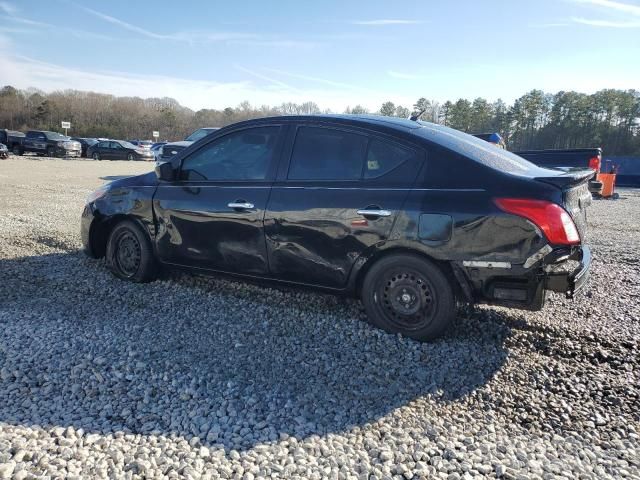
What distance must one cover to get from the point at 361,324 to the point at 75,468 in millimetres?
2302

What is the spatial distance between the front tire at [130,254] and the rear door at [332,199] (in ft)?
4.85

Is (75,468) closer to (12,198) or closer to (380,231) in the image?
(380,231)

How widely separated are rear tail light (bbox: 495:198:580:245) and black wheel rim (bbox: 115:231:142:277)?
3590 millimetres

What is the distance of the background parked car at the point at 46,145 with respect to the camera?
34.2 metres

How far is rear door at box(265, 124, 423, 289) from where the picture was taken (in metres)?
3.72

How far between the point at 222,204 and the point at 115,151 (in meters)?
36.8

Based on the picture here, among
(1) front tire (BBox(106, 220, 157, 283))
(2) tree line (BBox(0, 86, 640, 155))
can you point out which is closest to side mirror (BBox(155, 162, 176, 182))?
(1) front tire (BBox(106, 220, 157, 283))

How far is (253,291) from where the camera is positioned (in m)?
4.77

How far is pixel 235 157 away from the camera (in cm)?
449

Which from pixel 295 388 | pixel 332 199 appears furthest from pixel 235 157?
pixel 295 388

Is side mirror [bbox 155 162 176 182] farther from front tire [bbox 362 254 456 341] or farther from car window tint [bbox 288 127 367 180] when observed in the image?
front tire [bbox 362 254 456 341]

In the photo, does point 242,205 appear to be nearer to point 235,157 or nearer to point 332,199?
point 235,157

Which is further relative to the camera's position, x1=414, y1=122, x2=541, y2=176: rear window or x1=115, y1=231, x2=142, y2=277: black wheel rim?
x1=115, y1=231, x2=142, y2=277: black wheel rim

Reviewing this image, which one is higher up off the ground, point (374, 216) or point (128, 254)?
point (374, 216)
